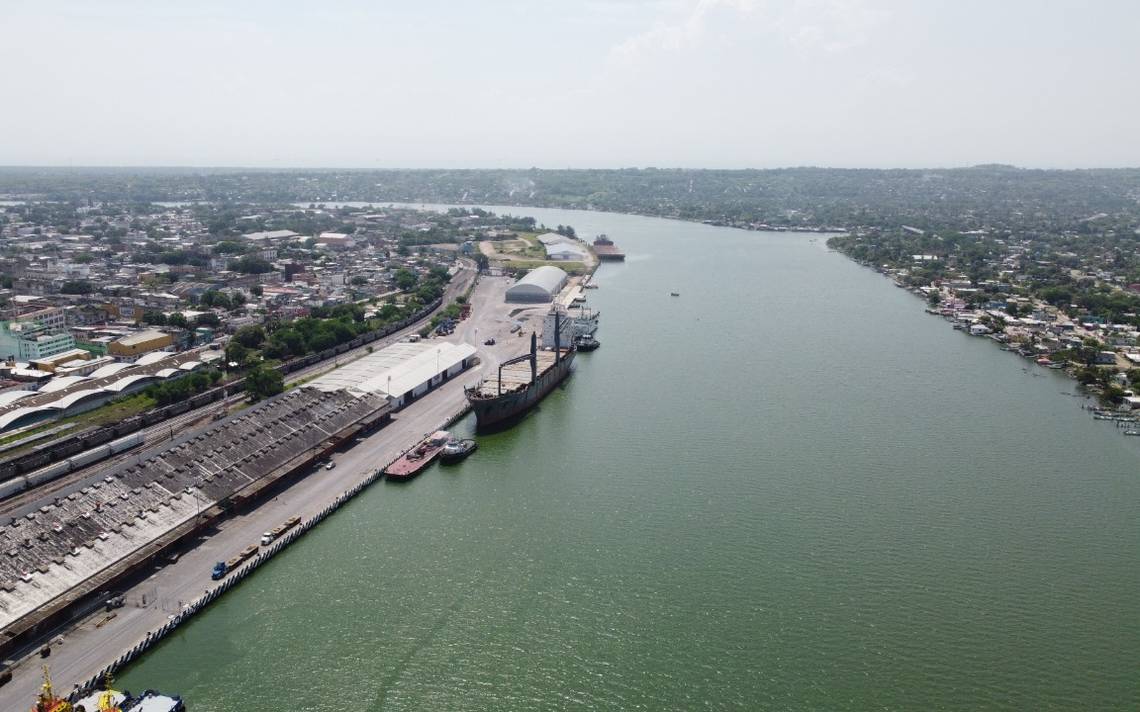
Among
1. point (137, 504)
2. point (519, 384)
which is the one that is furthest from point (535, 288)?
point (137, 504)

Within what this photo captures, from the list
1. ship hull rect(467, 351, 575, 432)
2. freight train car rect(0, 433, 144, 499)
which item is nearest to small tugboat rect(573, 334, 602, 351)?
ship hull rect(467, 351, 575, 432)

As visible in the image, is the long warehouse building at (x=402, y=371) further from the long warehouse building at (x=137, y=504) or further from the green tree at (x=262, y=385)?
the long warehouse building at (x=137, y=504)

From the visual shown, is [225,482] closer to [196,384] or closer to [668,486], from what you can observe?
[196,384]

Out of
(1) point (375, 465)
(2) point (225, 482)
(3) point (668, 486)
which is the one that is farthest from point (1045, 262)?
(2) point (225, 482)

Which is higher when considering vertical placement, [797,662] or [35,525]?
[35,525]

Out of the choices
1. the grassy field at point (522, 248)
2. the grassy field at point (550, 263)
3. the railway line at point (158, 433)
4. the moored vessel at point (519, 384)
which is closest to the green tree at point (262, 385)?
the railway line at point (158, 433)
